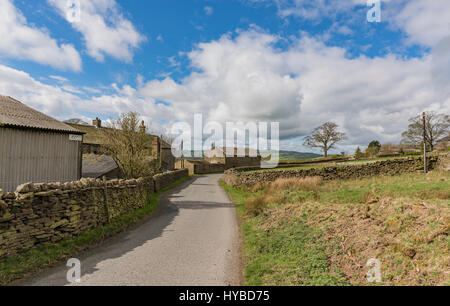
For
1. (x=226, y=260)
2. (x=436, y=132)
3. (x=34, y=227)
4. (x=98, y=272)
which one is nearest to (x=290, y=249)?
(x=226, y=260)

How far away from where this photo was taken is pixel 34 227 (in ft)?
22.1

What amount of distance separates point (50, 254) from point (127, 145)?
10.6 metres

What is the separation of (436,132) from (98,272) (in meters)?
60.8

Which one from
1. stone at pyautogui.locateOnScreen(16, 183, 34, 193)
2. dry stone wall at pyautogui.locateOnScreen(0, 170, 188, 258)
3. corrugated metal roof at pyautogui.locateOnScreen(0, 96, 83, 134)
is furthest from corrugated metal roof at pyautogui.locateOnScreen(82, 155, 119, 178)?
stone at pyautogui.locateOnScreen(16, 183, 34, 193)

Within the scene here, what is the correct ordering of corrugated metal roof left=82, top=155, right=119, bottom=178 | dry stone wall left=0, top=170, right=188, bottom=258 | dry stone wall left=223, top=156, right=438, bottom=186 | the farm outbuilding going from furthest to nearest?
dry stone wall left=223, top=156, right=438, bottom=186 < corrugated metal roof left=82, top=155, right=119, bottom=178 < the farm outbuilding < dry stone wall left=0, top=170, right=188, bottom=258

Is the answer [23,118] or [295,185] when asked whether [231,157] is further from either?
[23,118]

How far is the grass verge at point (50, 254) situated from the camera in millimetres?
5414

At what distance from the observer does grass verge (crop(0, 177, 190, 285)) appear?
541 centimetres

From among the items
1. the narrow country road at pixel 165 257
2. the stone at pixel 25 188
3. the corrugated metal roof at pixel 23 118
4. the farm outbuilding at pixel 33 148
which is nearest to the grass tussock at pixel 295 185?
the narrow country road at pixel 165 257

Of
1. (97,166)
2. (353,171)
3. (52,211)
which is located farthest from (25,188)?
(353,171)

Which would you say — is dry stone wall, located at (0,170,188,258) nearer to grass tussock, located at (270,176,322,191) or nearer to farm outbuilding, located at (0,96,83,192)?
farm outbuilding, located at (0,96,83,192)

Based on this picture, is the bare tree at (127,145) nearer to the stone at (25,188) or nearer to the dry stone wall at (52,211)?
the dry stone wall at (52,211)

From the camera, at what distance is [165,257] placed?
6.52 metres

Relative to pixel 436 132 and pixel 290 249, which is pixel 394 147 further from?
pixel 290 249
